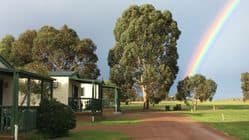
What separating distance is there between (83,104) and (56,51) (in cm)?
2963

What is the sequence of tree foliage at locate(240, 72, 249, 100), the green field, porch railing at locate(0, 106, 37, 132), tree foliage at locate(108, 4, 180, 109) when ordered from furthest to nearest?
tree foliage at locate(240, 72, 249, 100)
tree foliage at locate(108, 4, 180, 109)
the green field
porch railing at locate(0, 106, 37, 132)

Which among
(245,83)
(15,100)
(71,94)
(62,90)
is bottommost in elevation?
(15,100)

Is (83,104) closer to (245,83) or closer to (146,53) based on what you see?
(146,53)

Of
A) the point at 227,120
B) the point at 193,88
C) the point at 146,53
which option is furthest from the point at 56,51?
the point at 227,120

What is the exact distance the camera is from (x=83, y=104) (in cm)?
4691

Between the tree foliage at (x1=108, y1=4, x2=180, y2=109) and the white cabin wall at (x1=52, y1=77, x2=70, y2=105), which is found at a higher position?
the tree foliage at (x1=108, y1=4, x2=180, y2=109)

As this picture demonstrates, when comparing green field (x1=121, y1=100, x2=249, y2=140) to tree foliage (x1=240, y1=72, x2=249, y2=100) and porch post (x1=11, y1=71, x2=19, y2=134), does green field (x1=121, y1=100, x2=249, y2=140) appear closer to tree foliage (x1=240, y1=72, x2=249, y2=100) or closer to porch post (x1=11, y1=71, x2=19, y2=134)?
porch post (x1=11, y1=71, x2=19, y2=134)

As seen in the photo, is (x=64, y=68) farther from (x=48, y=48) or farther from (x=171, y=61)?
(x=171, y=61)

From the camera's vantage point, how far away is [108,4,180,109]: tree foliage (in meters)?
73.9

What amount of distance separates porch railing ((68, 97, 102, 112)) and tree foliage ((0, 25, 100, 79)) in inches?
1094

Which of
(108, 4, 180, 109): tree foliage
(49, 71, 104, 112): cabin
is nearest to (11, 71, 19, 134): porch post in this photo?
(49, 71, 104, 112): cabin

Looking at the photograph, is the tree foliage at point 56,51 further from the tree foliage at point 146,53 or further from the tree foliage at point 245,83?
the tree foliage at point 245,83

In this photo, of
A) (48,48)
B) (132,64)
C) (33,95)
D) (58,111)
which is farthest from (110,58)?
(58,111)

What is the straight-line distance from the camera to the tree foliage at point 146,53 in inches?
2911
